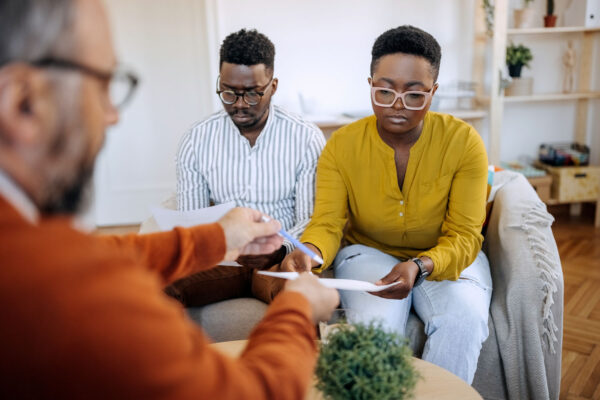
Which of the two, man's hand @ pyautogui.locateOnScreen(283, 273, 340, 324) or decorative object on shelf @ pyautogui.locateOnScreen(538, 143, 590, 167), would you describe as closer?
man's hand @ pyautogui.locateOnScreen(283, 273, 340, 324)

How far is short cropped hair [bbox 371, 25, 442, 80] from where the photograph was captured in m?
1.71

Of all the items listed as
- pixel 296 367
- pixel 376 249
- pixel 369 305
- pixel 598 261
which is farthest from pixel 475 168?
pixel 598 261

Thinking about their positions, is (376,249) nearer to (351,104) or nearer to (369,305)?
(369,305)

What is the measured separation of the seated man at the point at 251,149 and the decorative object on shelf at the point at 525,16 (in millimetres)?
2010

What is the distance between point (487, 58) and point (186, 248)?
10.2ft

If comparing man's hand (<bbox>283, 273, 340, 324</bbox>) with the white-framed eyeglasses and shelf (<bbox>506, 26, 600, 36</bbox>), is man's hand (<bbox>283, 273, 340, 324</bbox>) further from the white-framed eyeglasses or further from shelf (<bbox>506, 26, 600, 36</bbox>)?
shelf (<bbox>506, 26, 600, 36</bbox>)

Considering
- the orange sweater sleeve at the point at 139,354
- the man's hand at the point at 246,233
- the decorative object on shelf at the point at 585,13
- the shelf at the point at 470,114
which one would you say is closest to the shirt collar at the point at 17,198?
the orange sweater sleeve at the point at 139,354

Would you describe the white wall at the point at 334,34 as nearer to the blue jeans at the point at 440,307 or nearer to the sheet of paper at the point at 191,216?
the blue jeans at the point at 440,307

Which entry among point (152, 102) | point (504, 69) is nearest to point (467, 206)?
point (504, 69)

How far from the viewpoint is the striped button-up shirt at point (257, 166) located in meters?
2.13

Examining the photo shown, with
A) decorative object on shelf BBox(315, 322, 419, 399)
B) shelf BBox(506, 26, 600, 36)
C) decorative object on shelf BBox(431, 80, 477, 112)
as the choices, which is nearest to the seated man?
decorative object on shelf BBox(315, 322, 419, 399)

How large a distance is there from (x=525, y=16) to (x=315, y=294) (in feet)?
10.5

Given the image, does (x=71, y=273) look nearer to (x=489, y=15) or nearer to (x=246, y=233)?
(x=246, y=233)

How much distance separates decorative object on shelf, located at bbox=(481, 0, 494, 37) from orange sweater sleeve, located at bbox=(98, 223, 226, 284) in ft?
9.67
